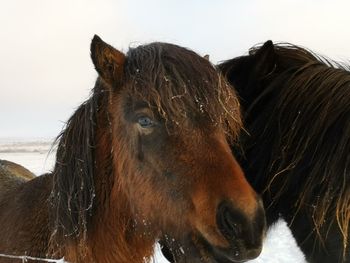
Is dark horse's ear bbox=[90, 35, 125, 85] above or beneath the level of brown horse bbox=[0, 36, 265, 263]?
above

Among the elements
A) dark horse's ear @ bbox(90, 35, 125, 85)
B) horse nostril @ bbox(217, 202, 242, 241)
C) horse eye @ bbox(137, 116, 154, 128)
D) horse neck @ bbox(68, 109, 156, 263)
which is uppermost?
dark horse's ear @ bbox(90, 35, 125, 85)

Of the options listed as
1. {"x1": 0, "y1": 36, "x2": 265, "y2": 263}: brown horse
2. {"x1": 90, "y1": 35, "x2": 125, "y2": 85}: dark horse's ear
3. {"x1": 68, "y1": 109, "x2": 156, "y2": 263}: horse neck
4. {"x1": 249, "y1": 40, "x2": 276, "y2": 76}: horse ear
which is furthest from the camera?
{"x1": 249, "y1": 40, "x2": 276, "y2": 76}: horse ear

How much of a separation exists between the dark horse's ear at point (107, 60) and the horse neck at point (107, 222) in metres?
0.29

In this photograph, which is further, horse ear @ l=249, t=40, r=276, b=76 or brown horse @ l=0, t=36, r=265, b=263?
horse ear @ l=249, t=40, r=276, b=76

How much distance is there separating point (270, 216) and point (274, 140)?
506 millimetres

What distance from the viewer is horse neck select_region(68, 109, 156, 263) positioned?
273 cm

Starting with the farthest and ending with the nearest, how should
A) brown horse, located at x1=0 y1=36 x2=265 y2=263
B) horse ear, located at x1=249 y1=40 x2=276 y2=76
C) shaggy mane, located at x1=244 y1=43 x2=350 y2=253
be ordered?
1. horse ear, located at x1=249 y1=40 x2=276 y2=76
2. shaggy mane, located at x1=244 y1=43 x2=350 y2=253
3. brown horse, located at x1=0 y1=36 x2=265 y2=263

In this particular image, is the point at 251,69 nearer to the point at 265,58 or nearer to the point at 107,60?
the point at 265,58

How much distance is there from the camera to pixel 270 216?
2762mm

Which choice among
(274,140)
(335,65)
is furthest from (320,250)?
(335,65)

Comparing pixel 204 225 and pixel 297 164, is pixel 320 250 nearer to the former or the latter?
pixel 297 164

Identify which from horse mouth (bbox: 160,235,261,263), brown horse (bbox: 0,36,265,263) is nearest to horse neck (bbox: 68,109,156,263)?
brown horse (bbox: 0,36,265,263)

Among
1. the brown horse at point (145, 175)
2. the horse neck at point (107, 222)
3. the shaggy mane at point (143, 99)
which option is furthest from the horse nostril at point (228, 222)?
the horse neck at point (107, 222)

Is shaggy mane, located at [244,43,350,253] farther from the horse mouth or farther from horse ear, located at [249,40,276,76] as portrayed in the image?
the horse mouth
